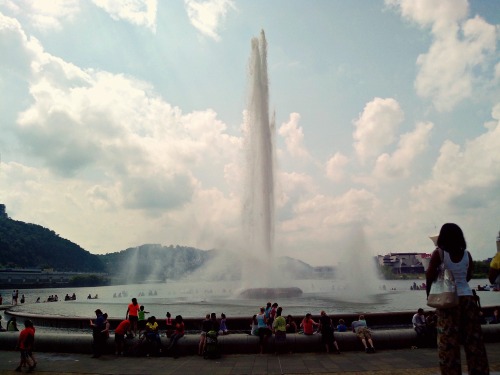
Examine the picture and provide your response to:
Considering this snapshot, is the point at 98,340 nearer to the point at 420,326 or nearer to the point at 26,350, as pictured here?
the point at 26,350

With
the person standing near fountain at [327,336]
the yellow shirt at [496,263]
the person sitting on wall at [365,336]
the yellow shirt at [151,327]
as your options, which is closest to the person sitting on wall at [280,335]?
the person standing near fountain at [327,336]

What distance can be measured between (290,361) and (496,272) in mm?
7286

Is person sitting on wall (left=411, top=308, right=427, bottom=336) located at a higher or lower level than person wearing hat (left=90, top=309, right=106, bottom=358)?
higher

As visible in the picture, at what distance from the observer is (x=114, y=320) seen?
19.8 m

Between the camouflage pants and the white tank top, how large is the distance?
0.50 ft

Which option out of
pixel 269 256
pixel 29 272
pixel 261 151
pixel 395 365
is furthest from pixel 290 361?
pixel 29 272

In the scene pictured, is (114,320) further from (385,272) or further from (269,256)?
(385,272)

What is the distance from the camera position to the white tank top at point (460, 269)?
509 cm

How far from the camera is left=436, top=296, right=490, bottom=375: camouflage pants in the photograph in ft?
16.0

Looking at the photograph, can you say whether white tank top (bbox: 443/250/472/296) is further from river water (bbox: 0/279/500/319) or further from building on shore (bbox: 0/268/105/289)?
building on shore (bbox: 0/268/105/289)

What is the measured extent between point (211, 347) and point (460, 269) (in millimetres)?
8604

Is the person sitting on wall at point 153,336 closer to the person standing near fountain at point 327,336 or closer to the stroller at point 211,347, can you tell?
the stroller at point 211,347

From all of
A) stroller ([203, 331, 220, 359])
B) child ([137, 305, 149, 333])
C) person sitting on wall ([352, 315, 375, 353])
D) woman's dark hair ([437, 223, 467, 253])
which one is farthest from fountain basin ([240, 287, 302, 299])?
woman's dark hair ([437, 223, 467, 253])

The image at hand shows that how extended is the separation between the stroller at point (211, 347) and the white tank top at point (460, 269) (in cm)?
846
